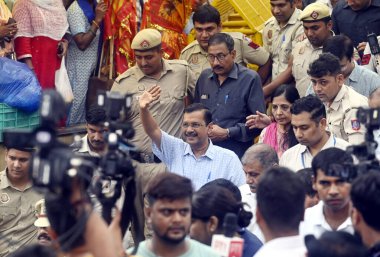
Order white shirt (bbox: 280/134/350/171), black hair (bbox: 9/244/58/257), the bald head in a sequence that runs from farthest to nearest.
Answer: white shirt (bbox: 280/134/350/171) → the bald head → black hair (bbox: 9/244/58/257)

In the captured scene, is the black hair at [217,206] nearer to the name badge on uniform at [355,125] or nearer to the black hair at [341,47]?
the name badge on uniform at [355,125]

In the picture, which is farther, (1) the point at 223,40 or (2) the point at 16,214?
(1) the point at 223,40

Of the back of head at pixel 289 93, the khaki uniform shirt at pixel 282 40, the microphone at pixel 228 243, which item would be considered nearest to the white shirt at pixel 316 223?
the microphone at pixel 228 243

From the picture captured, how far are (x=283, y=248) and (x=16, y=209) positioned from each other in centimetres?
411

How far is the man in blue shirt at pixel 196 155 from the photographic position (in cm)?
989

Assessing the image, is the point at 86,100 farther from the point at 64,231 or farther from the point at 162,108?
the point at 64,231

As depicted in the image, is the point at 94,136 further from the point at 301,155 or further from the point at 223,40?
the point at 301,155

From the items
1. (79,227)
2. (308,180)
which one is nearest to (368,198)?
(79,227)

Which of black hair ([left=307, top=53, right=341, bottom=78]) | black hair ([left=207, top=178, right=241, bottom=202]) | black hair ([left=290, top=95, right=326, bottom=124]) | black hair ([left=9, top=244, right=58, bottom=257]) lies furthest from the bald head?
black hair ([left=9, top=244, right=58, bottom=257])

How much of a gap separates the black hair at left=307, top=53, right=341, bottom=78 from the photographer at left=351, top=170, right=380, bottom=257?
11.5 feet

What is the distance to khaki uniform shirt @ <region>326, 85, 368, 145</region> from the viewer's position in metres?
10.0

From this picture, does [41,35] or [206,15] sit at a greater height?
[206,15]

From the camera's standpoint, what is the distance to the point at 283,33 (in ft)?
39.4

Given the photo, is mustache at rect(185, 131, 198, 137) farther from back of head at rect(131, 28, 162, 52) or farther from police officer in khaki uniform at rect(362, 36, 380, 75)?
police officer in khaki uniform at rect(362, 36, 380, 75)
